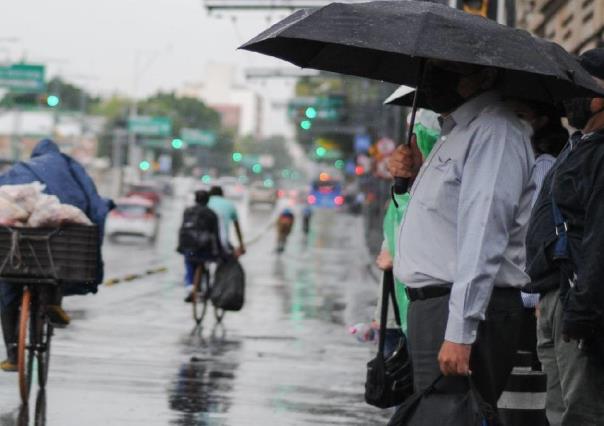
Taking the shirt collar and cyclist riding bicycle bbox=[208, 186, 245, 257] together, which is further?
cyclist riding bicycle bbox=[208, 186, 245, 257]

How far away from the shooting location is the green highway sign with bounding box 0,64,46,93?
225 ft

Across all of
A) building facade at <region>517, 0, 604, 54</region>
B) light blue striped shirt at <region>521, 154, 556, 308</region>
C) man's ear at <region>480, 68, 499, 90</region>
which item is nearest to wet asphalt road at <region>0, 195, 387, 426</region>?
light blue striped shirt at <region>521, 154, 556, 308</region>

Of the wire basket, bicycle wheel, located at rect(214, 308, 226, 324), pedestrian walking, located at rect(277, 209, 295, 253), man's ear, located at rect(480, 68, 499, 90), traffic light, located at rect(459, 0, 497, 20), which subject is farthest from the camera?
pedestrian walking, located at rect(277, 209, 295, 253)

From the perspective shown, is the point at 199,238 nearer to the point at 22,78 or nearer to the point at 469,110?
the point at 469,110

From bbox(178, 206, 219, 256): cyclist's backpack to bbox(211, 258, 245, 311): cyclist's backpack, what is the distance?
65 centimetres

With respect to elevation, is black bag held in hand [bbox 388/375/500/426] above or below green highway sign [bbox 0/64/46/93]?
below

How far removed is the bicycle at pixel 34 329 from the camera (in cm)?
920

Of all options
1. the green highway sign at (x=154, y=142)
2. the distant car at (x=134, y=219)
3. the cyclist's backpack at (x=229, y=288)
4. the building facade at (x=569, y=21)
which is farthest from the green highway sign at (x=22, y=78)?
the green highway sign at (x=154, y=142)

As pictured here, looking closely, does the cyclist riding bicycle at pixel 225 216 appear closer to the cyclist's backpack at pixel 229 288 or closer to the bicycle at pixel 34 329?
the cyclist's backpack at pixel 229 288

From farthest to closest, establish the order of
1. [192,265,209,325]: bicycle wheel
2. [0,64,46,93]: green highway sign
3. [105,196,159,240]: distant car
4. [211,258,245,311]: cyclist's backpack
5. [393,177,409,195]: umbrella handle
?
[0,64,46,93]: green highway sign < [105,196,159,240]: distant car < [192,265,209,325]: bicycle wheel < [211,258,245,311]: cyclist's backpack < [393,177,409,195]: umbrella handle

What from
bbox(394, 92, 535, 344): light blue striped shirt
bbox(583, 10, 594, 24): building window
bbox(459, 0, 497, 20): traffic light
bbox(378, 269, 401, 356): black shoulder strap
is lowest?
bbox(378, 269, 401, 356): black shoulder strap

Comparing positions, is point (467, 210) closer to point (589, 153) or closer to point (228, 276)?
point (589, 153)

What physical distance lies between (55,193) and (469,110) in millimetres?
5382

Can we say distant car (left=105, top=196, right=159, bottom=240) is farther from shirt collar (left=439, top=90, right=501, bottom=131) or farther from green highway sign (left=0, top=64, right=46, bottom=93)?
shirt collar (left=439, top=90, right=501, bottom=131)
